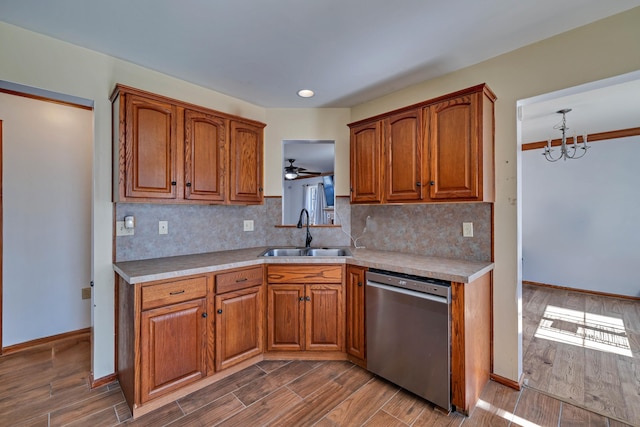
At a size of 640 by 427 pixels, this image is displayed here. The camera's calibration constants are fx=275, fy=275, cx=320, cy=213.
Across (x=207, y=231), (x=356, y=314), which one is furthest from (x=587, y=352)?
(x=207, y=231)

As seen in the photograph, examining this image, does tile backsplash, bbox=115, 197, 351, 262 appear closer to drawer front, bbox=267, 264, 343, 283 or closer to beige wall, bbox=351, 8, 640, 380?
drawer front, bbox=267, 264, 343, 283

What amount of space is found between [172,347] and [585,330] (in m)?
4.05

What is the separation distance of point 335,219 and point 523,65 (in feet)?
6.62

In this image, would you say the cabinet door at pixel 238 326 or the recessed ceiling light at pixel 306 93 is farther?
the recessed ceiling light at pixel 306 93

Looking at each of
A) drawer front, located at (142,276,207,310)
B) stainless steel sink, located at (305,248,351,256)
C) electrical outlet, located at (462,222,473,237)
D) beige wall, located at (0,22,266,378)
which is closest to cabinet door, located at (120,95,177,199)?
beige wall, located at (0,22,266,378)

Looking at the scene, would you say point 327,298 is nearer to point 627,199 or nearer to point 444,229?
point 444,229

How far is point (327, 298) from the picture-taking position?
7.75 ft

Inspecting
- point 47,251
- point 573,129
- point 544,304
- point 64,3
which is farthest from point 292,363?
point 573,129

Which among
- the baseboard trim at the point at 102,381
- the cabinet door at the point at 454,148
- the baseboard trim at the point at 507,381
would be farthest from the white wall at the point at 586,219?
the baseboard trim at the point at 102,381

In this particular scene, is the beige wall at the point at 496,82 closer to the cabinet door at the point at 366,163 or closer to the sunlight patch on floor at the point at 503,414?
the sunlight patch on floor at the point at 503,414

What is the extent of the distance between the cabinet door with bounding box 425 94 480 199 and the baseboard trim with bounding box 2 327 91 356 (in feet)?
12.1

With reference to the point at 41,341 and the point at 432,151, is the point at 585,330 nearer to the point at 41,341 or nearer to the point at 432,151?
the point at 432,151

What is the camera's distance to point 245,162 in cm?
262

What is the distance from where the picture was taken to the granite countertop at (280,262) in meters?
1.79
